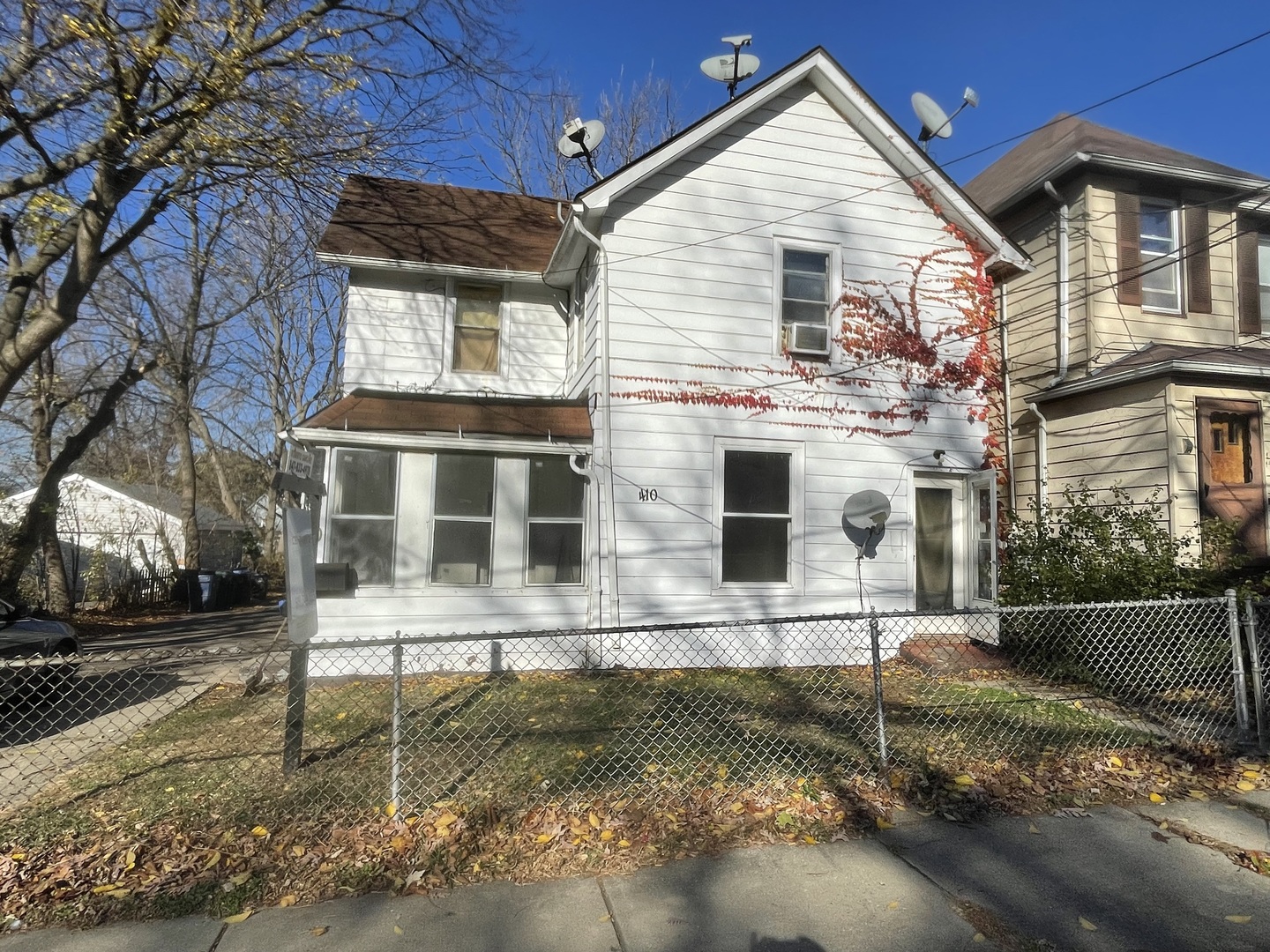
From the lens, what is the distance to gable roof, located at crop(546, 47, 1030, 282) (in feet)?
28.5

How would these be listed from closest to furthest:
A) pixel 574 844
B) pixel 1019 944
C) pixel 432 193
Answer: pixel 1019 944, pixel 574 844, pixel 432 193

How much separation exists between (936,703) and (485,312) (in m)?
7.89

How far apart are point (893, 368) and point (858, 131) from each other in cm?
322

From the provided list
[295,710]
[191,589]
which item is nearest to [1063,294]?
[295,710]

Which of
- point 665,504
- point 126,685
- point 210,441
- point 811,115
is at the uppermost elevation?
point 811,115

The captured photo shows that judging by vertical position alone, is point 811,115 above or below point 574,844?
above

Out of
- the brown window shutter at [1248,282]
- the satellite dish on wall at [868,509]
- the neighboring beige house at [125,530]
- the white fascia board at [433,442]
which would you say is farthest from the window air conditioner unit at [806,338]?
the neighboring beige house at [125,530]

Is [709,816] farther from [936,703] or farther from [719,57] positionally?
[719,57]

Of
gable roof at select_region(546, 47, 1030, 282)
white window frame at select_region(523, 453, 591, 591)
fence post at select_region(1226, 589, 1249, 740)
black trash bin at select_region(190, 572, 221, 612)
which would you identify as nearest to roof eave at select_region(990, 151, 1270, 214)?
gable roof at select_region(546, 47, 1030, 282)

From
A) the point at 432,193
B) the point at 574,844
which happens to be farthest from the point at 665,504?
the point at 432,193

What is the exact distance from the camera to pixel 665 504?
8648 millimetres

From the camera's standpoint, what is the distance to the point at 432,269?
10.2 m

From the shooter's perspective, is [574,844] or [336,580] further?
[336,580]

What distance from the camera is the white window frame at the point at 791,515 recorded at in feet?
28.8
